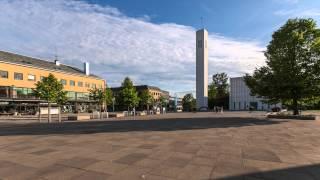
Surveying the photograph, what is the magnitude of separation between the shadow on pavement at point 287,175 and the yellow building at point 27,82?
6394cm

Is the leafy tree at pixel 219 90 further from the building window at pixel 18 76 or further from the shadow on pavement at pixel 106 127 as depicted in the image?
the shadow on pavement at pixel 106 127

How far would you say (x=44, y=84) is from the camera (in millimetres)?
37875

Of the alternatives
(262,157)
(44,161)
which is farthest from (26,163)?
(262,157)

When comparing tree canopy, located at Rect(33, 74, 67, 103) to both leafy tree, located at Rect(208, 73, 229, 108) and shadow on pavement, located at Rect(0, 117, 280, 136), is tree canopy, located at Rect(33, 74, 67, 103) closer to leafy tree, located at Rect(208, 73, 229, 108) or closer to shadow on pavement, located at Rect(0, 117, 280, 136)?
shadow on pavement, located at Rect(0, 117, 280, 136)

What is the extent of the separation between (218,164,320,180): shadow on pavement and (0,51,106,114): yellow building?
6394cm

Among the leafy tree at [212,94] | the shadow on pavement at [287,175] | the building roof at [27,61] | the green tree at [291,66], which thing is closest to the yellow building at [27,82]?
the building roof at [27,61]

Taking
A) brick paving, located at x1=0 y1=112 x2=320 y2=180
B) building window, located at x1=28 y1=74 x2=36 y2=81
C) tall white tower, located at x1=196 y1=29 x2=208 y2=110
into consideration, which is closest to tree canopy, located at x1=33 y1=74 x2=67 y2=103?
brick paving, located at x1=0 y1=112 x2=320 y2=180

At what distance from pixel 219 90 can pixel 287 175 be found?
132320 mm

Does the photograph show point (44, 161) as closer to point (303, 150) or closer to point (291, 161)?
point (291, 161)

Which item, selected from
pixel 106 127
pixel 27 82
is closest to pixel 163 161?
pixel 106 127

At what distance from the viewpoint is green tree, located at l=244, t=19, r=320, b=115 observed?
103 feet

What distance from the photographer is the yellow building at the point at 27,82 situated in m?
68.4

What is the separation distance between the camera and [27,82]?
7538 centimetres

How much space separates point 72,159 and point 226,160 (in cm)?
465
